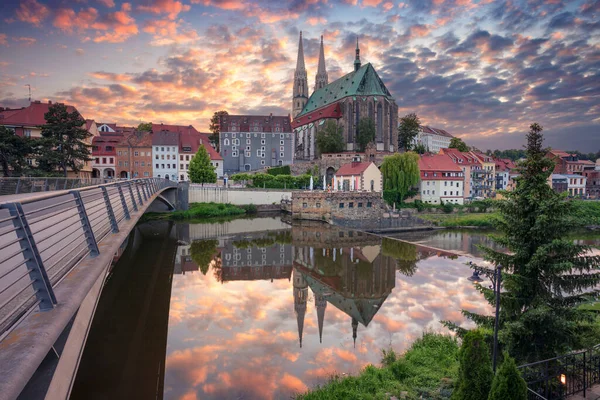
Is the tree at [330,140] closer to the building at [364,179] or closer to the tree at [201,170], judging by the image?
the building at [364,179]

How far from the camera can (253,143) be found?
8344 cm

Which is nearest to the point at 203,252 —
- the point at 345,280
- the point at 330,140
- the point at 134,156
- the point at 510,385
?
the point at 345,280

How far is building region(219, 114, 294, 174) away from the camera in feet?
271

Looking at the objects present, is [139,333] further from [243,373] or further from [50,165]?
[50,165]

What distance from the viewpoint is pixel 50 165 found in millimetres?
40562

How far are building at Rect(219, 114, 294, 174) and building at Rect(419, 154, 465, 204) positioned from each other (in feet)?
105

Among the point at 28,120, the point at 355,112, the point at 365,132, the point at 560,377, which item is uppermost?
the point at 355,112

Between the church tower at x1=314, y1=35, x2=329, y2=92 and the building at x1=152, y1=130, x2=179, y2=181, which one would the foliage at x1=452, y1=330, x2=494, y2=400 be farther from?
the church tower at x1=314, y1=35, x2=329, y2=92

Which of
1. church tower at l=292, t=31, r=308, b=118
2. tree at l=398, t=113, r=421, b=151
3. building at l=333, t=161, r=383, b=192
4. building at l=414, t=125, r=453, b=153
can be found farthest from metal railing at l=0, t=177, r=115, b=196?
building at l=414, t=125, r=453, b=153

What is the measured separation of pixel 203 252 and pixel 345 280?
11952 millimetres

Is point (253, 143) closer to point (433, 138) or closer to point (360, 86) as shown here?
point (360, 86)

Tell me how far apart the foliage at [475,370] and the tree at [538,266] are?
2427mm

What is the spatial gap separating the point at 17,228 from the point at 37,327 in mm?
1003

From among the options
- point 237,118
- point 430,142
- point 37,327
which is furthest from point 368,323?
point 430,142
